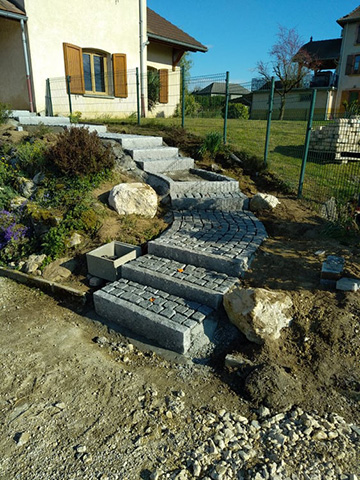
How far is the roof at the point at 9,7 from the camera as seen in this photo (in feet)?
34.3

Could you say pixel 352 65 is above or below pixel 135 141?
above

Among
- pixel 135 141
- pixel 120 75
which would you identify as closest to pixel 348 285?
pixel 135 141

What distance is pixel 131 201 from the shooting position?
242 inches

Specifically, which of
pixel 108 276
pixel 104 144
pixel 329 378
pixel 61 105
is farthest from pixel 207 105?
pixel 329 378

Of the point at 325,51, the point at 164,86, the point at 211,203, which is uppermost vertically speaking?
the point at 325,51

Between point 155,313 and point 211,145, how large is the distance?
5.95 metres

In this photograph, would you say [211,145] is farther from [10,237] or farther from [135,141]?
[10,237]

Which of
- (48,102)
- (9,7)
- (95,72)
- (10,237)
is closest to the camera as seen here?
(10,237)

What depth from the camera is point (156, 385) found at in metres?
3.20

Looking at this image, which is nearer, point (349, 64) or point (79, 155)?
point (79, 155)

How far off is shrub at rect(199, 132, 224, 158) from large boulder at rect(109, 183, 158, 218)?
3.08 metres

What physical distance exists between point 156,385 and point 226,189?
4793 mm

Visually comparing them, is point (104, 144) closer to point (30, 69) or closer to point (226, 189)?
point (226, 189)

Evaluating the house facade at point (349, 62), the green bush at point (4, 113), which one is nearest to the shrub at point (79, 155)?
the green bush at point (4, 113)
